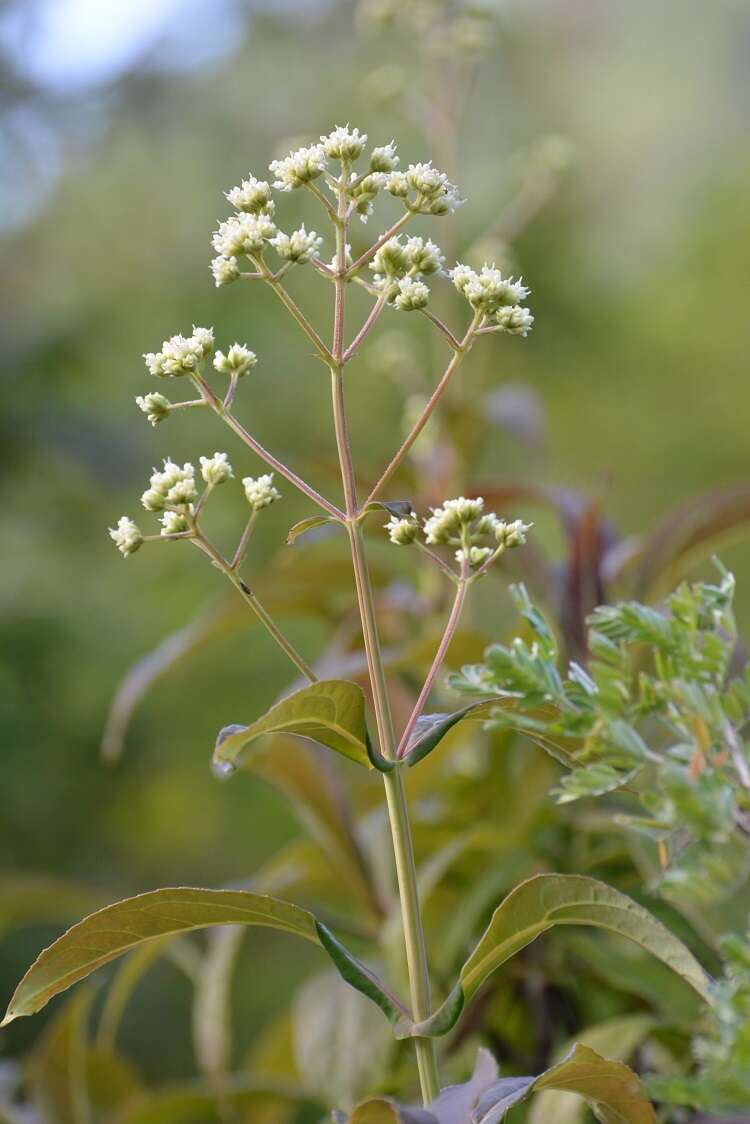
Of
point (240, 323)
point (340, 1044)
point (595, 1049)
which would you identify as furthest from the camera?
point (240, 323)

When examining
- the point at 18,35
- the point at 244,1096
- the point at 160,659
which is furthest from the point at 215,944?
the point at 18,35

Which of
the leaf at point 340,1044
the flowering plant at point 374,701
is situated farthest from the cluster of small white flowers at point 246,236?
the leaf at point 340,1044

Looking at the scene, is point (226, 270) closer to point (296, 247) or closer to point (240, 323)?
point (296, 247)

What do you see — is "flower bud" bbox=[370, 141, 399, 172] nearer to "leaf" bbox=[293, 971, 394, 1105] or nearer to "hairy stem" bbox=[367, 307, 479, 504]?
"hairy stem" bbox=[367, 307, 479, 504]

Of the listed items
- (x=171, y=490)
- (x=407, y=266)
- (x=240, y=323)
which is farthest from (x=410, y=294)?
(x=240, y=323)

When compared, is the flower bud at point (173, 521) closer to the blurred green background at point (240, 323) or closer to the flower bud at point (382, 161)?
the flower bud at point (382, 161)

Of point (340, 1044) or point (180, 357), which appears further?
point (340, 1044)
